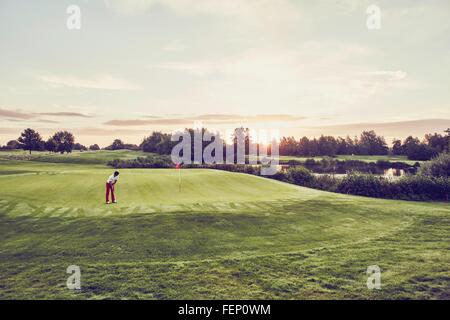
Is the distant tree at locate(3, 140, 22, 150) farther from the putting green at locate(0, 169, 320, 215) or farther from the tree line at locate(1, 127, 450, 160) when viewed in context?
the putting green at locate(0, 169, 320, 215)

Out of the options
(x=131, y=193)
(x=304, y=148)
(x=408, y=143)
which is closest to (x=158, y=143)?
(x=304, y=148)

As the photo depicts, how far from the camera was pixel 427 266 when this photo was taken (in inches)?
395

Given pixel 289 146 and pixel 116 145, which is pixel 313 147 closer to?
pixel 289 146

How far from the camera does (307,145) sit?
12950 centimetres

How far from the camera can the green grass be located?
8.49 m

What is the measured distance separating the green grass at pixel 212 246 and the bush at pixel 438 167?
15.6 metres

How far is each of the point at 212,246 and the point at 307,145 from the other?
403ft

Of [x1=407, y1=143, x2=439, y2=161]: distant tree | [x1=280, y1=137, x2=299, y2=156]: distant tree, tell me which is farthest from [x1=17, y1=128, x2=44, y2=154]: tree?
[x1=407, y1=143, x2=439, y2=161]: distant tree

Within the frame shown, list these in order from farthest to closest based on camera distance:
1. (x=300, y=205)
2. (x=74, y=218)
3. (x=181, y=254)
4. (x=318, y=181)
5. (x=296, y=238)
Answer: (x=318, y=181) → (x=300, y=205) → (x=74, y=218) → (x=296, y=238) → (x=181, y=254)

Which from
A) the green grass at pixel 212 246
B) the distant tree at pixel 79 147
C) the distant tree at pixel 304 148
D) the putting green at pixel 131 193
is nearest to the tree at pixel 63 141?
the distant tree at pixel 79 147

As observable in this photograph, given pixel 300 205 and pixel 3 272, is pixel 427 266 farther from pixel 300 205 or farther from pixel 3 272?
pixel 3 272

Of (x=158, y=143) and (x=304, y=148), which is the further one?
(x=304, y=148)
